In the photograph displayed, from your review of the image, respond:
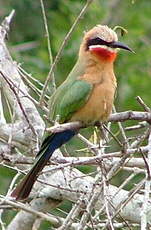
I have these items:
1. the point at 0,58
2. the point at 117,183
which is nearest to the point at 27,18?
the point at 117,183

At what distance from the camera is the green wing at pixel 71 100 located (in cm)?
363

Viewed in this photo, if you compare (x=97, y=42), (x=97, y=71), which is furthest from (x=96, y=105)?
(x=97, y=42)

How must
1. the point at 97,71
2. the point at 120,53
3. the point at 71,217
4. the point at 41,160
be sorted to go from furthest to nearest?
the point at 120,53 < the point at 97,71 < the point at 41,160 < the point at 71,217

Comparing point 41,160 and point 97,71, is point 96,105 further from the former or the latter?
point 41,160

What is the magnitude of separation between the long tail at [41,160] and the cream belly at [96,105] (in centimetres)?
9

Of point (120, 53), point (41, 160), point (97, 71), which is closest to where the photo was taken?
point (41, 160)

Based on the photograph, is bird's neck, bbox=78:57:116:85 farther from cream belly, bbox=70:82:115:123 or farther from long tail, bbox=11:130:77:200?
long tail, bbox=11:130:77:200

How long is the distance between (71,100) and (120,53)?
8.99ft

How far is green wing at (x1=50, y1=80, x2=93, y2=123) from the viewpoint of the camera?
363 centimetres

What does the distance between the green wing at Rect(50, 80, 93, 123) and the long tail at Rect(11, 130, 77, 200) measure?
7 centimetres

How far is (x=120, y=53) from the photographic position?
633cm

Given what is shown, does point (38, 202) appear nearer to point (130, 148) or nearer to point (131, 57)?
point (130, 148)

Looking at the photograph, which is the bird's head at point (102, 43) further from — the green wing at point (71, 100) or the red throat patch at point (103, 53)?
the green wing at point (71, 100)

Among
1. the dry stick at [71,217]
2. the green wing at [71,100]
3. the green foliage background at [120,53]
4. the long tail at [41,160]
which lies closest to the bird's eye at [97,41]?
the green wing at [71,100]
